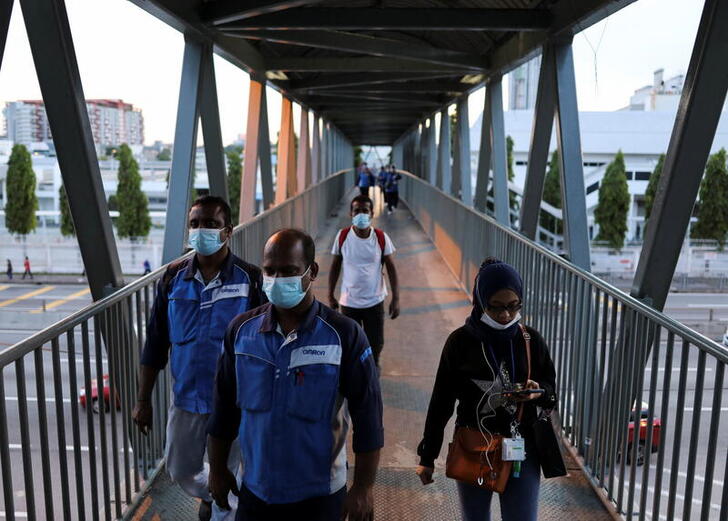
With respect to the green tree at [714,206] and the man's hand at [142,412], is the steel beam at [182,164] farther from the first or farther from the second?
the green tree at [714,206]

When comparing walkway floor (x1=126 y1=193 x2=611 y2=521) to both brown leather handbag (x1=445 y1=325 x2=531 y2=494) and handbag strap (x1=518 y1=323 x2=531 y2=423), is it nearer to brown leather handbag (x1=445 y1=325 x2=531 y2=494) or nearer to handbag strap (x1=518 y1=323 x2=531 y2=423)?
brown leather handbag (x1=445 y1=325 x2=531 y2=494)

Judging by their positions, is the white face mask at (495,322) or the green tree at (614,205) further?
the green tree at (614,205)

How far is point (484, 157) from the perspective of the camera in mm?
13609

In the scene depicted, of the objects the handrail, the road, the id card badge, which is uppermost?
the handrail

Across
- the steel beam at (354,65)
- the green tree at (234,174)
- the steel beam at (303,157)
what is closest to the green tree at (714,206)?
the steel beam at (354,65)

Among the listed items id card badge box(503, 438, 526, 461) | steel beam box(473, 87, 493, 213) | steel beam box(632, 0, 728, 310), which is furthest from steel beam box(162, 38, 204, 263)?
steel beam box(473, 87, 493, 213)

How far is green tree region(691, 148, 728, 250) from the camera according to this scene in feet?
21.5

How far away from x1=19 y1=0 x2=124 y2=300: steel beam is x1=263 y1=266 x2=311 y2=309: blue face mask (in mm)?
2573

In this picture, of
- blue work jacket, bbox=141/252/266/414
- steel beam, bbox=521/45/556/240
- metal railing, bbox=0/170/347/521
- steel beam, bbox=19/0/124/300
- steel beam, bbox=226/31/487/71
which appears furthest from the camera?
steel beam, bbox=226/31/487/71

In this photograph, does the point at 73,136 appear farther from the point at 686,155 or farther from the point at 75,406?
the point at 686,155

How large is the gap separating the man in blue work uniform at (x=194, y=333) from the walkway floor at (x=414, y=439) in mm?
682

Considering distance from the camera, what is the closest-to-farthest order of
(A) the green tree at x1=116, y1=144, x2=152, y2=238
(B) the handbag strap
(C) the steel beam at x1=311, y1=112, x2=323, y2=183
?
(B) the handbag strap < (C) the steel beam at x1=311, y1=112, x2=323, y2=183 < (A) the green tree at x1=116, y1=144, x2=152, y2=238

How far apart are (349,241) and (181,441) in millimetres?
2757

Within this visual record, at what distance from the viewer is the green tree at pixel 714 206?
6547mm
